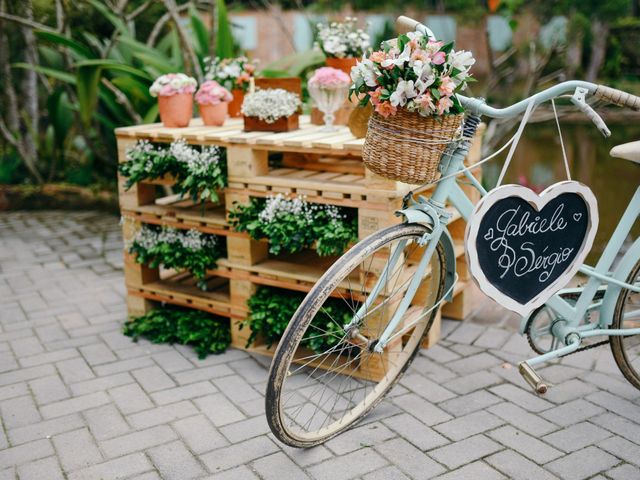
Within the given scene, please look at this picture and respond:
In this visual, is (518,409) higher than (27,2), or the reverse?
(27,2)

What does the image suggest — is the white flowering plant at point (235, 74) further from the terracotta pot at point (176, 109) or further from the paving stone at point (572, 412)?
the paving stone at point (572, 412)

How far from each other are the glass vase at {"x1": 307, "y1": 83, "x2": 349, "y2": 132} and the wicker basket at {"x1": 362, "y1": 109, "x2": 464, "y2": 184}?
0.99 metres

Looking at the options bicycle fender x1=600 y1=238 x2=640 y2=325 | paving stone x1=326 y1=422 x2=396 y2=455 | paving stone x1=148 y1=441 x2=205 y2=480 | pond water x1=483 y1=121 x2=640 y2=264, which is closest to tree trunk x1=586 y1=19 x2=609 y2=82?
pond water x1=483 y1=121 x2=640 y2=264

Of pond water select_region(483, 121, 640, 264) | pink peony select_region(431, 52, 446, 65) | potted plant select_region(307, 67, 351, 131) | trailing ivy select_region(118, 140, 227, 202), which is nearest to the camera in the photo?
pink peony select_region(431, 52, 446, 65)

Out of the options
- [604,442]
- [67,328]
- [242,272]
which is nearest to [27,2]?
[67,328]

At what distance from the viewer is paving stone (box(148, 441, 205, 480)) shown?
254 centimetres

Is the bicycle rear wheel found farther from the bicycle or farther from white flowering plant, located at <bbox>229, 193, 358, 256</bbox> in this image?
white flowering plant, located at <bbox>229, 193, 358, 256</bbox>

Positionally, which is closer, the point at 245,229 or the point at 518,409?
the point at 518,409

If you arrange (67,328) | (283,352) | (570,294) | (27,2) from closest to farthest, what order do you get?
1. (283,352)
2. (570,294)
3. (67,328)
4. (27,2)

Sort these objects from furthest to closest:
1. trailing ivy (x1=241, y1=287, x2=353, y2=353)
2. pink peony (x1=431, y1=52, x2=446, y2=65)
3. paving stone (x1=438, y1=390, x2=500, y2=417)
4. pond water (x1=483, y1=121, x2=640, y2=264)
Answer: pond water (x1=483, y1=121, x2=640, y2=264) → trailing ivy (x1=241, y1=287, x2=353, y2=353) → paving stone (x1=438, y1=390, x2=500, y2=417) → pink peony (x1=431, y1=52, x2=446, y2=65)

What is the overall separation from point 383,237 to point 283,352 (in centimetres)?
54

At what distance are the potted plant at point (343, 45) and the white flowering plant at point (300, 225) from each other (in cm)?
90

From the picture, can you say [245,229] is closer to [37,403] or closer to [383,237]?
[383,237]

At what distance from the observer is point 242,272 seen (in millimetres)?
3441
